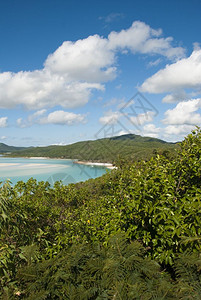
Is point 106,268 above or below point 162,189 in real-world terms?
below

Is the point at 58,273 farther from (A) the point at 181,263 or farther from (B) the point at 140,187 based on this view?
(B) the point at 140,187

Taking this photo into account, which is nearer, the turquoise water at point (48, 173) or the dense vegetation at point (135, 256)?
the dense vegetation at point (135, 256)

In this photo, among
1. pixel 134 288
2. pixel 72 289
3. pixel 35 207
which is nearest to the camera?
pixel 134 288

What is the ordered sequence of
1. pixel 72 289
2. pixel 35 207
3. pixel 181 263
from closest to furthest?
pixel 72 289, pixel 181 263, pixel 35 207

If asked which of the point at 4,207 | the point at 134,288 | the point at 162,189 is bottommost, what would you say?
the point at 134,288

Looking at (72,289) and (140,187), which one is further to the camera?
(140,187)

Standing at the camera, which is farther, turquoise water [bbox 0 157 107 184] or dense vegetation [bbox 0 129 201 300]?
turquoise water [bbox 0 157 107 184]

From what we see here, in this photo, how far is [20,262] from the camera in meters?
3.56

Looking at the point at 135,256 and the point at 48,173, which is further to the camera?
the point at 48,173

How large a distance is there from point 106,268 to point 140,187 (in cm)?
126

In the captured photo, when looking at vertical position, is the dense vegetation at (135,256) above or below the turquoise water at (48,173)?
above

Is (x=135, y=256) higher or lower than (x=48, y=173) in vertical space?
higher

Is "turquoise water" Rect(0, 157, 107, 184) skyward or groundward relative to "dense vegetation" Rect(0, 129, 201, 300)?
groundward

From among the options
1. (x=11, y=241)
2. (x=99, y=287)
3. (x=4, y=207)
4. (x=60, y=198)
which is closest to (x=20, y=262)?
(x=11, y=241)
